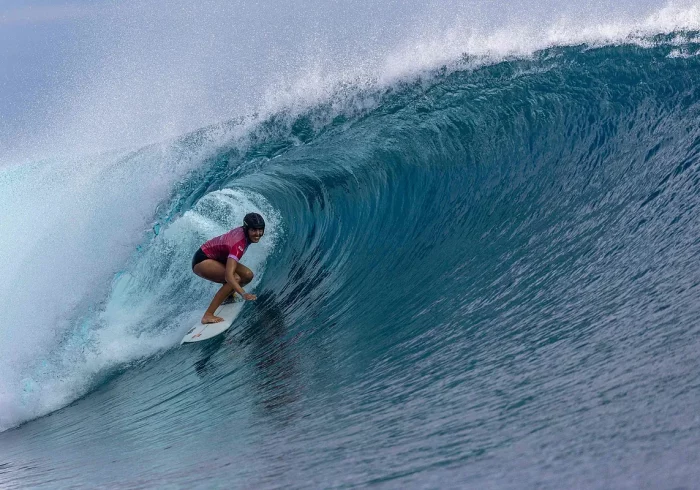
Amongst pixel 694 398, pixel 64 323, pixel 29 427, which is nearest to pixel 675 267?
pixel 694 398

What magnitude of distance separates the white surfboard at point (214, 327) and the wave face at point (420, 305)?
163mm

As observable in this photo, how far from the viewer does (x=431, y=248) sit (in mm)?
6391

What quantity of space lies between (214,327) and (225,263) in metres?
0.58

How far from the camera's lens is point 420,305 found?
518 cm

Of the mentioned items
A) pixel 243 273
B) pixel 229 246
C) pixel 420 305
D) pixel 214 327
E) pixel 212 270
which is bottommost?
pixel 420 305

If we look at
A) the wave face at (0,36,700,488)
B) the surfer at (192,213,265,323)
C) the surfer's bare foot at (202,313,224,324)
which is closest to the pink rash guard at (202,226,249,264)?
the surfer at (192,213,265,323)

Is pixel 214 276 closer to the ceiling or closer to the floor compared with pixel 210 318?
closer to the ceiling

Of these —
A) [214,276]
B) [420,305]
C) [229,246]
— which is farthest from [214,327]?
[420,305]

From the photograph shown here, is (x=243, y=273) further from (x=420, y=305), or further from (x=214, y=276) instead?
(x=420, y=305)

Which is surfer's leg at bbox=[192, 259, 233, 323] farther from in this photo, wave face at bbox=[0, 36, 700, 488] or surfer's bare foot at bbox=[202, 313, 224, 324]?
wave face at bbox=[0, 36, 700, 488]

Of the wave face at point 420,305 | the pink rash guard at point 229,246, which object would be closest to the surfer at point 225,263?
the pink rash guard at point 229,246

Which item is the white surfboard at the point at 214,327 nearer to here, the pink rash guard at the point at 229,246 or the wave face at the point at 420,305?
the wave face at the point at 420,305

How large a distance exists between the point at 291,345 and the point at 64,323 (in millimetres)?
2903

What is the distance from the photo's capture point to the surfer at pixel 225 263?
6.37 meters
